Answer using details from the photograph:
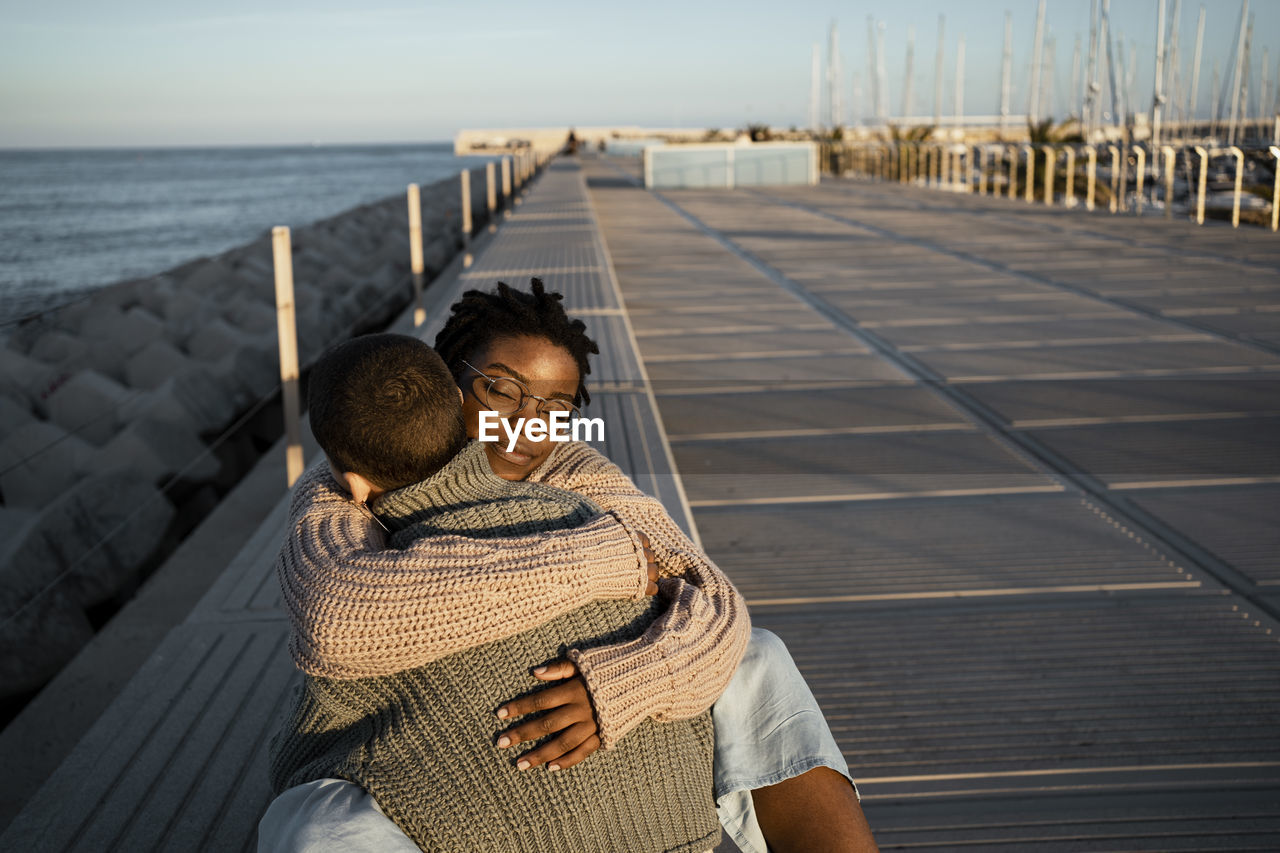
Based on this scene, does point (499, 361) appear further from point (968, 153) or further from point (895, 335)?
point (968, 153)

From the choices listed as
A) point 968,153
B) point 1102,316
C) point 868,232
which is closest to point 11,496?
point 1102,316

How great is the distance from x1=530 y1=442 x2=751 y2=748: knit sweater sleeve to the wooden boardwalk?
67cm

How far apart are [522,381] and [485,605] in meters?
0.68

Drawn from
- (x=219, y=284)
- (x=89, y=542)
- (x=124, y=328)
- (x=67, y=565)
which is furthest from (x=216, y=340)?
(x=67, y=565)

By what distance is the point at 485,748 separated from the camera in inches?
55.4

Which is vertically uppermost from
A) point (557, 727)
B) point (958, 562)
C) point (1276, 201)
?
point (1276, 201)

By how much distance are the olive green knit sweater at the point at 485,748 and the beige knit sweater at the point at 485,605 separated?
0.04 meters

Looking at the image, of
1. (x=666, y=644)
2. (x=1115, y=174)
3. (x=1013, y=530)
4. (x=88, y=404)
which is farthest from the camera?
(x=1115, y=174)

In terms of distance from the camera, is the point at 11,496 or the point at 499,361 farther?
the point at 11,496

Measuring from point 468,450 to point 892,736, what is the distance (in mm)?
1227

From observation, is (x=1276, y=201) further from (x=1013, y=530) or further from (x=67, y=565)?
(x=67, y=565)

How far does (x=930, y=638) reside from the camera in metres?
2.72

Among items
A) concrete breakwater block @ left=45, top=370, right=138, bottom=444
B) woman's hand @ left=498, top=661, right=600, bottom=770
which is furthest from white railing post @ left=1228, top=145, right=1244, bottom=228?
woman's hand @ left=498, top=661, right=600, bottom=770

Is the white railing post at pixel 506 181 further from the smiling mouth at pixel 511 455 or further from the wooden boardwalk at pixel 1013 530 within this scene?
the smiling mouth at pixel 511 455
